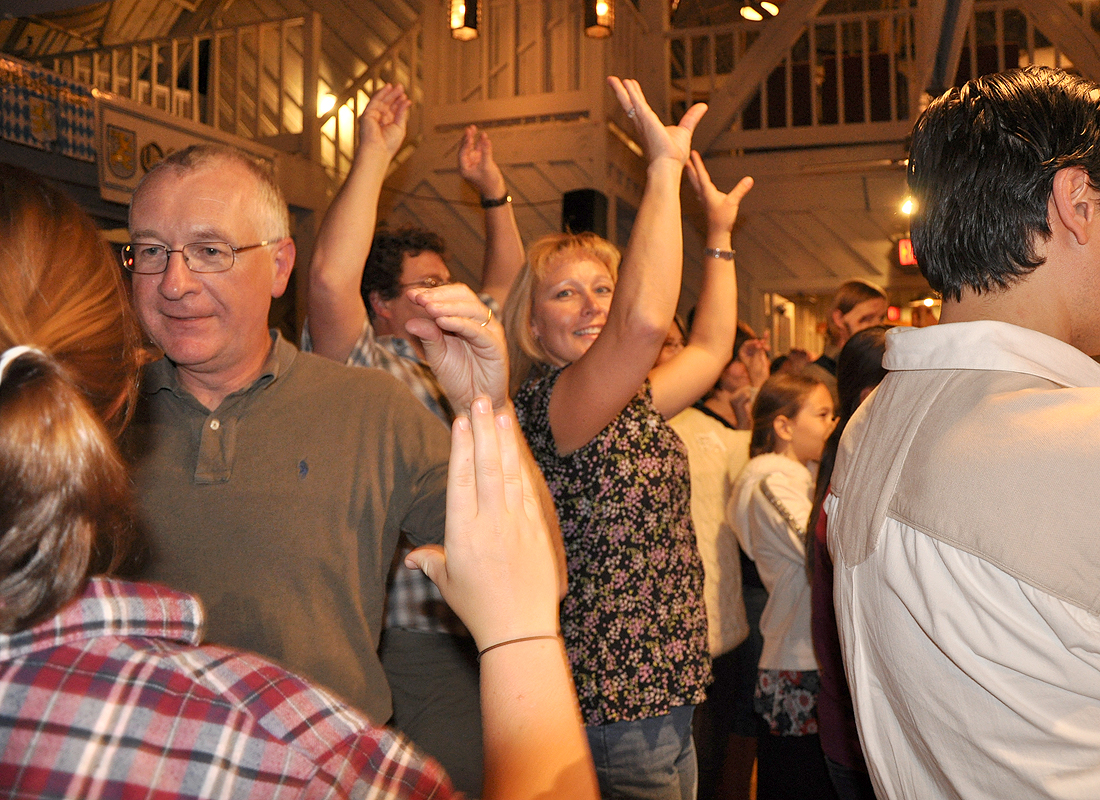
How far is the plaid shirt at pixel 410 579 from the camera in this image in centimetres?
200

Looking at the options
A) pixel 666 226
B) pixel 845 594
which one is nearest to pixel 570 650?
pixel 845 594

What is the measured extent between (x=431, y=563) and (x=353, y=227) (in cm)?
132

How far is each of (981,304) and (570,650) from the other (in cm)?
111

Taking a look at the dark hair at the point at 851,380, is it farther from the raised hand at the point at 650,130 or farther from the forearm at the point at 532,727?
the forearm at the point at 532,727

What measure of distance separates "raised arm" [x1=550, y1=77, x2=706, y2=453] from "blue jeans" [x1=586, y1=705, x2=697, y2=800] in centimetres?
60

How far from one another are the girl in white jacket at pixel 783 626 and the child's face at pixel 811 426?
81 millimetres

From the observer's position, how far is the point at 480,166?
258cm

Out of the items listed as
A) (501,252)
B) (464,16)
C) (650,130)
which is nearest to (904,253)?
(464,16)

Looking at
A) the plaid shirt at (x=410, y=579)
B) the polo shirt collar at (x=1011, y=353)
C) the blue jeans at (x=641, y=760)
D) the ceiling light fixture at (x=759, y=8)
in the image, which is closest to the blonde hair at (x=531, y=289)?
the plaid shirt at (x=410, y=579)

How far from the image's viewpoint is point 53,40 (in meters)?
8.33

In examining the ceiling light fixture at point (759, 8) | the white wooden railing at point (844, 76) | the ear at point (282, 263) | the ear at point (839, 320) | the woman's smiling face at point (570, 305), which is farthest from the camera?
the white wooden railing at point (844, 76)

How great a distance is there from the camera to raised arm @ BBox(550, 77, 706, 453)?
168cm

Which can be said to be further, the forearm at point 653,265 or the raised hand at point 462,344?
the forearm at point 653,265

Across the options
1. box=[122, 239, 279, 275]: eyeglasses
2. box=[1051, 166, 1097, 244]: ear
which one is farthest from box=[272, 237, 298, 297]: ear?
box=[1051, 166, 1097, 244]: ear
